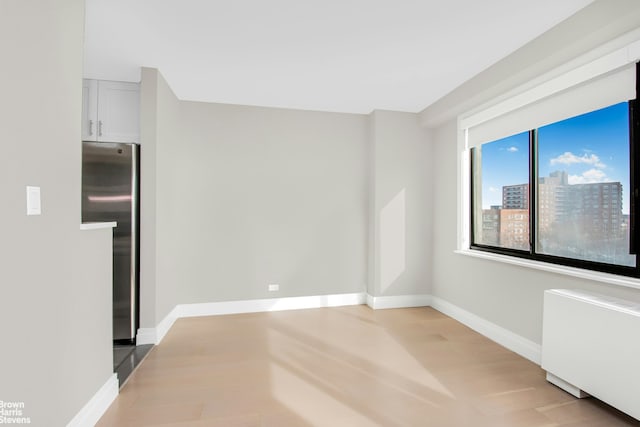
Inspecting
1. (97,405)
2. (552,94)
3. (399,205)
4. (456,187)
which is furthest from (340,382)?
(552,94)

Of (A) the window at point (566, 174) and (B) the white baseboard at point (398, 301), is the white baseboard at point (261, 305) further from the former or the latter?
(A) the window at point (566, 174)

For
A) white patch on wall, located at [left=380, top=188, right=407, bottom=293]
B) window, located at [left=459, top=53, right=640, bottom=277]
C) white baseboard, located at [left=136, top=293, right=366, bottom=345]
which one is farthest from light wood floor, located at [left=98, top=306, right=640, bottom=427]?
window, located at [left=459, top=53, right=640, bottom=277]

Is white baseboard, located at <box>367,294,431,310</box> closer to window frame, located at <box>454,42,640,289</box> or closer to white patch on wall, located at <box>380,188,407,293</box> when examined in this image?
white patch on wall, located at <box>380,188,407,293</box>

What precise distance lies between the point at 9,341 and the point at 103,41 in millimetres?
2387

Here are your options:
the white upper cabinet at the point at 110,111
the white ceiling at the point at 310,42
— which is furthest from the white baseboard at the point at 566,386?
the white upper cabinet at the point at 110,111

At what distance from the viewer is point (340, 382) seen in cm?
228

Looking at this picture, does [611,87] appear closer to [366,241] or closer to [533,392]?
[533,392]

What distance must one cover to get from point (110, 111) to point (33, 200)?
7.37 feet

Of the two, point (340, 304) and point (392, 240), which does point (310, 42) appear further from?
point (340, 304)

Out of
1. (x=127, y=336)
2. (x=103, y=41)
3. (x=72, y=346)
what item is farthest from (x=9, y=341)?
(x=103, y=41)

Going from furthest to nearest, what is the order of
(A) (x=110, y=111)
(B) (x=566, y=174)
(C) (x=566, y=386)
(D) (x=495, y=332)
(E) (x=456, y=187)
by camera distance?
(E) (x=456, y=187) < (A) (x=110, y=111) < (D) (x=495, y=332) < (B) (x=566, y=174) < (C) (x=566, y=386)

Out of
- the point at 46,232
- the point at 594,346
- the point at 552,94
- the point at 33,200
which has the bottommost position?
the point at 594,346

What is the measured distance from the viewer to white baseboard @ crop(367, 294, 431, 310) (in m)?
4.03

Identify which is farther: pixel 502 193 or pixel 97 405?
pixel 502 193
